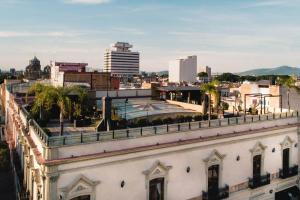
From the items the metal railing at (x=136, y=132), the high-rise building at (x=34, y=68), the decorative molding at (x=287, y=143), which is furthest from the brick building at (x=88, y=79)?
the high-rise building at (x=34, y=68)

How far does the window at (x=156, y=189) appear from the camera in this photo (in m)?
19.7

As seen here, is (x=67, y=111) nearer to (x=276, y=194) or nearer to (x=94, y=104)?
(x=94, y=104)

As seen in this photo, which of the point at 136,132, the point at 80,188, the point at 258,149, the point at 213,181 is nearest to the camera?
the point at 80,188

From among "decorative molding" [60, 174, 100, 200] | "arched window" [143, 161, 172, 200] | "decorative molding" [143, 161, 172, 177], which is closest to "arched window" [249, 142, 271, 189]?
"arched window" [143, 161, 172, 200]

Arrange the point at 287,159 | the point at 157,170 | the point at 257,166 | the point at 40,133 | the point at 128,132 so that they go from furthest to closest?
the point at 287,159 < the point at 257,166 < the point at 157,170 < the point at 128,132 < the point at 40,133

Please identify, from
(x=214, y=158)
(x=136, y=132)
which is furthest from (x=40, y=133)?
(x=214, y=158)

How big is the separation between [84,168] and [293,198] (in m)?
20.4

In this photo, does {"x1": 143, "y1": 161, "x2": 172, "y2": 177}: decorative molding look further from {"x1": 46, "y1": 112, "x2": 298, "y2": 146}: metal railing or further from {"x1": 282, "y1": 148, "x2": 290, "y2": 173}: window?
{"x1": 282, "y1": 148, "x2": 290, "y2": 173}: window

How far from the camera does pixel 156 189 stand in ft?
65.5

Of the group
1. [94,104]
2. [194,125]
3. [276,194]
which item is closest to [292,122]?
[276,194]

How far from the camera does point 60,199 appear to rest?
16297 millimetres

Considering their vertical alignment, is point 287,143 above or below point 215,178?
above

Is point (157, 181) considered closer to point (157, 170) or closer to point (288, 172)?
point (157, 170)

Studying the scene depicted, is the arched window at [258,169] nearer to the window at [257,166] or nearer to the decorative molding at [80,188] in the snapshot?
the window at [257,166]
